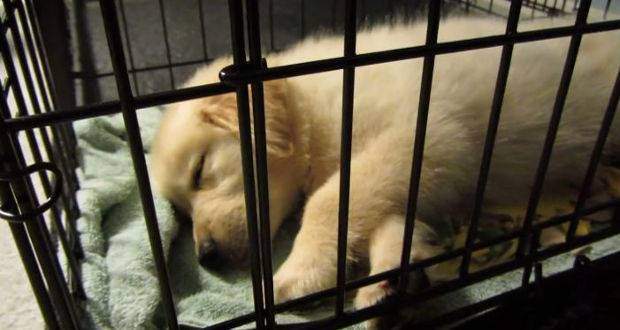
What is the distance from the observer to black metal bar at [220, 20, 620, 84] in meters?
0.70

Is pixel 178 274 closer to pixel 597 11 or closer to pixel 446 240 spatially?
pixel 446 240

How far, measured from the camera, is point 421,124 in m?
0.85

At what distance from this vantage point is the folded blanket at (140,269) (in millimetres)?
1188

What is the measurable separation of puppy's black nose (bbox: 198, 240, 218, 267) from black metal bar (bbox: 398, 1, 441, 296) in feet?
1.64

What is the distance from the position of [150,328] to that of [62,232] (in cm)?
26

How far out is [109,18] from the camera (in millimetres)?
604

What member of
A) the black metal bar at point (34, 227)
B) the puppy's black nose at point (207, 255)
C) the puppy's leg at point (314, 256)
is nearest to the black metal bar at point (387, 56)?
the black metal bar at point (34, 227)

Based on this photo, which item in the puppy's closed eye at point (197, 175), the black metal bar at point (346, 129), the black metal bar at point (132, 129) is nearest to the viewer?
the black metal bar at point (132, 129)

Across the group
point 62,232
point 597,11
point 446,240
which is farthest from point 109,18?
point 597,11

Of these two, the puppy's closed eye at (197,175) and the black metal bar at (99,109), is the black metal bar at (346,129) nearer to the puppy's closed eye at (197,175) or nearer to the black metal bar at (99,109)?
the black metal bar at (99,109)

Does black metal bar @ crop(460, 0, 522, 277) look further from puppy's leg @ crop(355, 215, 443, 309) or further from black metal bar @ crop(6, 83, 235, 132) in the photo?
black metal bar @ crop(6, 83, 235, 132)

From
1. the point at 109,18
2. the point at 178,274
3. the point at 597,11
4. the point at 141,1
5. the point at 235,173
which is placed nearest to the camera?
the point at 109,18

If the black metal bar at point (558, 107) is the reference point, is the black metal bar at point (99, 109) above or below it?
above

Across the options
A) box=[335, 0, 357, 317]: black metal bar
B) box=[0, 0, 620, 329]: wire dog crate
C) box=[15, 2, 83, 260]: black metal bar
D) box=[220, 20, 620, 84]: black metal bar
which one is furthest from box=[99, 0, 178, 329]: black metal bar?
box=[15, 2, 83, 260]: black metal bar
